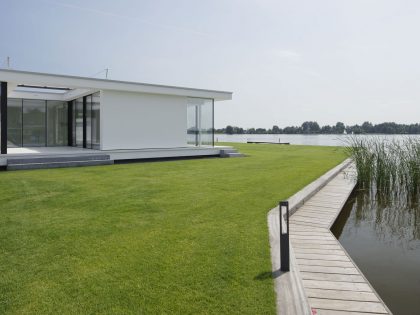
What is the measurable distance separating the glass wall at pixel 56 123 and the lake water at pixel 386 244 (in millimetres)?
13387

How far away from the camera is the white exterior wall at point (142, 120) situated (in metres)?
12.9

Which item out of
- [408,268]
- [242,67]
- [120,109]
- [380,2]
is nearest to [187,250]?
[408,268]

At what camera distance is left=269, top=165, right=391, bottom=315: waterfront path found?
105 inches

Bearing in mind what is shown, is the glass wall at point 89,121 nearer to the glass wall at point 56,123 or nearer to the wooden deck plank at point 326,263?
the glass wall at point 56,123

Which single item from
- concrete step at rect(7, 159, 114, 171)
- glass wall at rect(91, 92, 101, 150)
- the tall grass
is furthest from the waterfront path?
glass wall at rect(91, 92, 101, 150)

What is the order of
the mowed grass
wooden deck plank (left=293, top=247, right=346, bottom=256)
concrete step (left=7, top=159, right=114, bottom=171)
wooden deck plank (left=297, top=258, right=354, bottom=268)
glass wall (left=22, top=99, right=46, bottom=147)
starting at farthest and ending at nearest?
1. glass wall (left=22, top=99, right=46, bottom=147)
2. concrete step (left=7, top=159, right=114, bottom=171)
3. wooden deck plank (left=293, top=247, right=346, bottom=256)
4. wooden deck plank (left=297, top=258, right=354, bottom=268)
5. the mowed grass

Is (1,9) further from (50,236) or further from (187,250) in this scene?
(187,250)

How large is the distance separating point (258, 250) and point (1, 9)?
1428cm

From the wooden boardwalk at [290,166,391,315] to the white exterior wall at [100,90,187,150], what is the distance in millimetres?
8968

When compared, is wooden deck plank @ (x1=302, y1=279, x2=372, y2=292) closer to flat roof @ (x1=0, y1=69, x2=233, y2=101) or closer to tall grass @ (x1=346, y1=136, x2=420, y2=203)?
tall grass @ (x1=346, y1=136, x2=420, y2=203)

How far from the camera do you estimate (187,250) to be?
3.64 metres

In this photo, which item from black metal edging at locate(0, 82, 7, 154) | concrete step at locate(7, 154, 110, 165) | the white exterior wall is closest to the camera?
concrete step at locate(7, 154, 110, 165)

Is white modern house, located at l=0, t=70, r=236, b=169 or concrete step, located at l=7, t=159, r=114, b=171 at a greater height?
white modern house, located at l=0, t=70, r=236, b=169

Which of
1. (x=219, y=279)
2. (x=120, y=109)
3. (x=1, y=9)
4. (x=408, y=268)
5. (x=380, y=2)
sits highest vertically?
(x=1, y=9)
